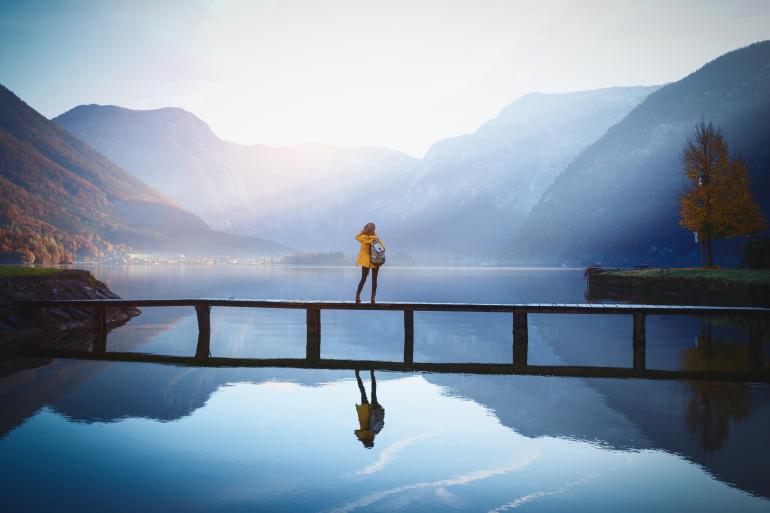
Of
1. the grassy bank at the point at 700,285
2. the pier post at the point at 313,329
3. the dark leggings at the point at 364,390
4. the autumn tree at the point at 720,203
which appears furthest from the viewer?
the autumn tree at the point at 720,203

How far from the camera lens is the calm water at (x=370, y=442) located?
11.0m

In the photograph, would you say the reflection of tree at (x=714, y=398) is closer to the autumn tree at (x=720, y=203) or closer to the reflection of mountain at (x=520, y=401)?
the reflection of mountain at (x=520, y=401)

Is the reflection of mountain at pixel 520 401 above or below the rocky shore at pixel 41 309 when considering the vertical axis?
below

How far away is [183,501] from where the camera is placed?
1068 centimetres

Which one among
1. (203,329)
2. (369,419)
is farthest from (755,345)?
(203,329)

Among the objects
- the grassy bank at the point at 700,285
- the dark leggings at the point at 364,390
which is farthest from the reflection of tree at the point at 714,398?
the grassy bank at the point at 700,285

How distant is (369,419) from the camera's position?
653 inches

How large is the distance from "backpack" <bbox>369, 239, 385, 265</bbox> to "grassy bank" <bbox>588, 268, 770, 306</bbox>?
3056cm

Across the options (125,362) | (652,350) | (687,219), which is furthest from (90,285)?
(687,219)

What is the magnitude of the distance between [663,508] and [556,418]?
621cm

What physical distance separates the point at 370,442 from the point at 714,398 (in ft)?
34.7

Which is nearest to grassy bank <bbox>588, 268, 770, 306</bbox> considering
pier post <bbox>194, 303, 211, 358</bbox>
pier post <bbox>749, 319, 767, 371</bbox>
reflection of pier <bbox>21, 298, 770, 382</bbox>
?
reflection of pier <bbox>21, 298, 770, 382</bbox>

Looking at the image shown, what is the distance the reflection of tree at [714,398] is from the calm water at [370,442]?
0.26 feet

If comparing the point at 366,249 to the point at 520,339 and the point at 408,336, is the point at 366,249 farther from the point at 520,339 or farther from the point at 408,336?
the point at 520,339
